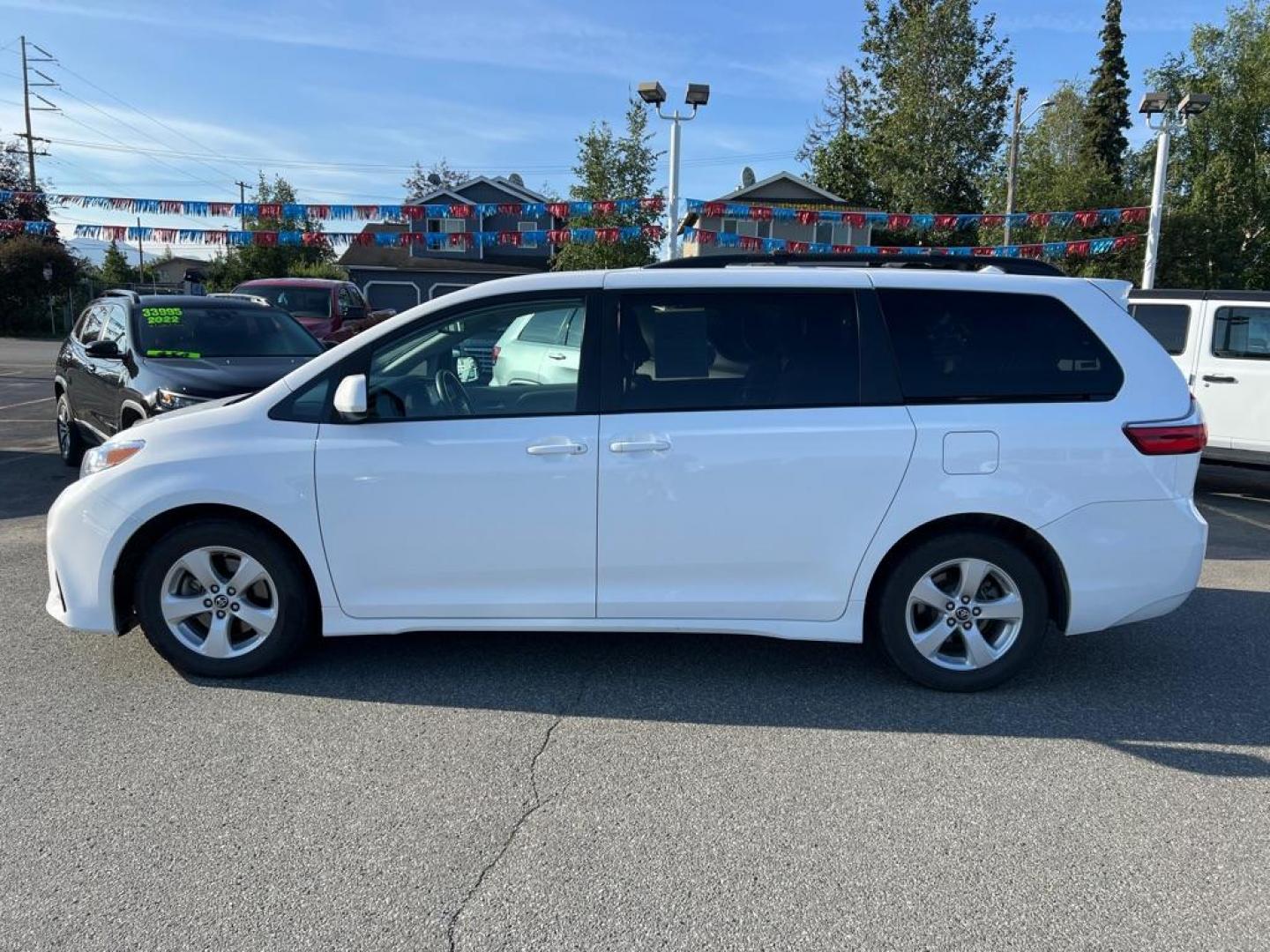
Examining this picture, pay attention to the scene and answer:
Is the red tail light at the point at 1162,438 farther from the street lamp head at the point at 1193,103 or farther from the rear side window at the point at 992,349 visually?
the street lamp head at the point at 1193,103

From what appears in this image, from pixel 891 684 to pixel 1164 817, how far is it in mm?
1265

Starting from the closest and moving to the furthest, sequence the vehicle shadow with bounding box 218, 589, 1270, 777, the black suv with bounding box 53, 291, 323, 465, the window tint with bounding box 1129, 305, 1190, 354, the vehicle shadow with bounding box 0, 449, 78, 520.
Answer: the vehicle shadow with bounding box 218, 589, 1270, 777, the black suv with bounding box 53, 291, 323, 465, the vehicle shadow with bounding box 0, 449, 78, 520, the window tint with bounding box 1129, 305, 1190, 354

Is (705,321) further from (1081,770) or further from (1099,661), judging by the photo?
(1099,661)

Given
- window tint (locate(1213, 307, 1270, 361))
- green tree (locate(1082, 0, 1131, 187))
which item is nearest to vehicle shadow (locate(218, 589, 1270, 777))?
window tint (locate(1213, 307, 1270, 361))

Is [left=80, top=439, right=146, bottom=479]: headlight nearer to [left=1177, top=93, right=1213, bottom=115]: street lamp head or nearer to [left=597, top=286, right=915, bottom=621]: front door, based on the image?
[left=597, top=286, right=915, bottom=621]: front door

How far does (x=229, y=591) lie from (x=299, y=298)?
12.4m

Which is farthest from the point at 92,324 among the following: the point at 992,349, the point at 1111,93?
the point at 1111,93

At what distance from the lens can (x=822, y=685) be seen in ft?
13.8

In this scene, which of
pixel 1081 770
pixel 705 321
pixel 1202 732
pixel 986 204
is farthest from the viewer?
pixel 986 204

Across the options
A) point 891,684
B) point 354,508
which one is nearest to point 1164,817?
point 891,684

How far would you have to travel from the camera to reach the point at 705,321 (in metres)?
4.05

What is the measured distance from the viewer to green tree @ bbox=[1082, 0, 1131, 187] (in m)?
47.0

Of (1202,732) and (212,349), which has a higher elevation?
(212,349)

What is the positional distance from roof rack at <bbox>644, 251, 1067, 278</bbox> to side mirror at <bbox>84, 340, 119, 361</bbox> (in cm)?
556
